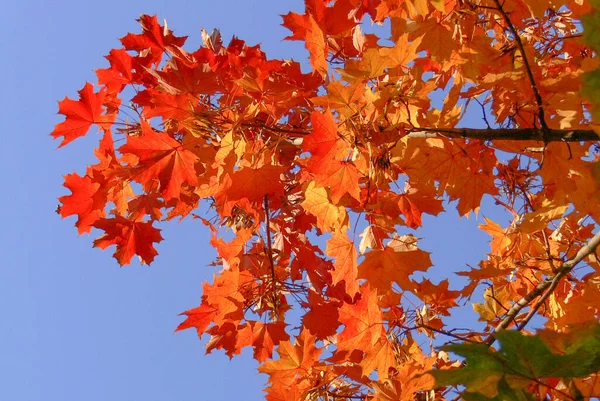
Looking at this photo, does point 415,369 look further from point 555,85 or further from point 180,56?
point 180,56

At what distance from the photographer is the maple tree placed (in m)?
2.36

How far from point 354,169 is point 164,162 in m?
0.85

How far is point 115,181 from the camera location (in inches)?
117

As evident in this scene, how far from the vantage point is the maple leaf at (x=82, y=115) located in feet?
10.3

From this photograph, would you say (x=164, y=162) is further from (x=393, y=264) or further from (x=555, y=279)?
(x=555, y=279)

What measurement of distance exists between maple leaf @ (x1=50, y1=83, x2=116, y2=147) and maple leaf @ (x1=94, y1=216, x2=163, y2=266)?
21.8 inches

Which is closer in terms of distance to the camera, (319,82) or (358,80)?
(358,80)

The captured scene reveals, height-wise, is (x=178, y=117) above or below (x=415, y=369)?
above

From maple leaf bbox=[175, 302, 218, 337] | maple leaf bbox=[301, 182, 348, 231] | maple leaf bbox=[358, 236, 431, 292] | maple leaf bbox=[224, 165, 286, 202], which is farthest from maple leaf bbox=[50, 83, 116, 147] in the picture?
maple leaf bbox=[358, 236, 431, 292]

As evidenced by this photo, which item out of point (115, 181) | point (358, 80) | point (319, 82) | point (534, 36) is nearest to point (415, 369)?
point (358, 80)

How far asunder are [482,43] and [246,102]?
1.17m

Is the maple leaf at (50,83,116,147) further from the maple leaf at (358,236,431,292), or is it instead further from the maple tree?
the maple leaf at (358,236,431,292)

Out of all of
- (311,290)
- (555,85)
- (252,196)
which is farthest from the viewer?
(311,290)

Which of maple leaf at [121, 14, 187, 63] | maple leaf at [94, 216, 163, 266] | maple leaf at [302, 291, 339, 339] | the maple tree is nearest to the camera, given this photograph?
the maple tree
